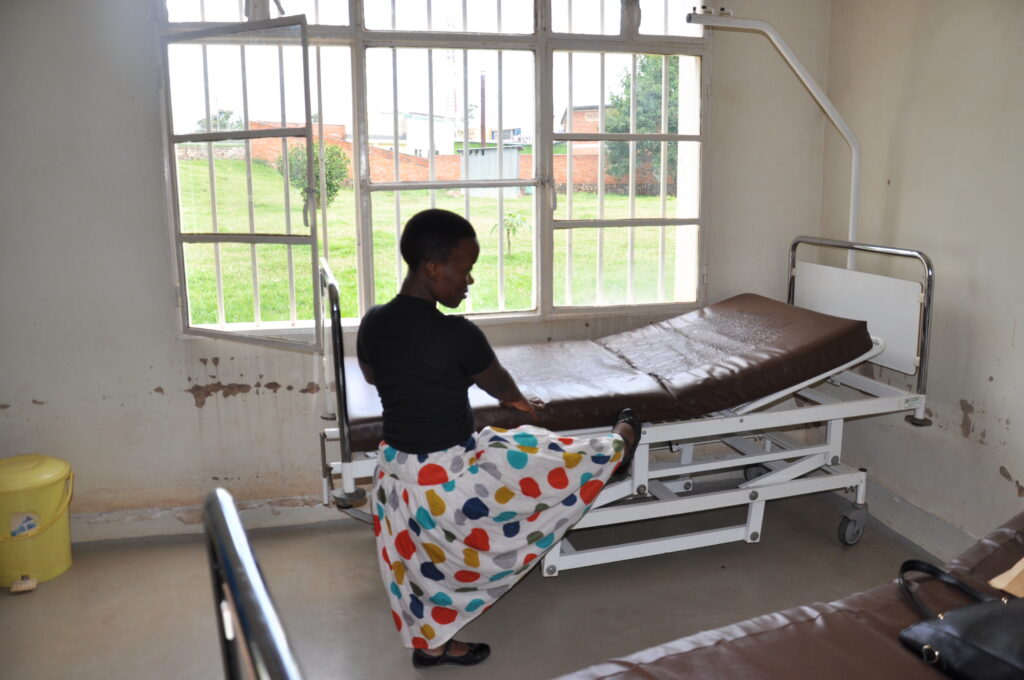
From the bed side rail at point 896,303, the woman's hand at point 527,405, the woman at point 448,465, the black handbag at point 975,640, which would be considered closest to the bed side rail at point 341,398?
the woman at point 448,465

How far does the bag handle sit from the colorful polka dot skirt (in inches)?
40.3

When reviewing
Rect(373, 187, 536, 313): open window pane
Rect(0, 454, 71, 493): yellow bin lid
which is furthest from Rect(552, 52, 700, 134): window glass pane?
Rect(0, 454, 71, 493): yellow bin lid

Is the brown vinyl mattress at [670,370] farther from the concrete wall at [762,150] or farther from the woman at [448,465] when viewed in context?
the concrete wall at [762,150]

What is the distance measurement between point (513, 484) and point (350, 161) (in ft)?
6.56

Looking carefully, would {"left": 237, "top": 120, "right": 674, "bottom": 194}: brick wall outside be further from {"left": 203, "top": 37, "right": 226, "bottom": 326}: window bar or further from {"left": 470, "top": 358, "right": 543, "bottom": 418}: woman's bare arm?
{"left": 470, "top": 358, "right": 543, "bottom": 418}: woman's bare arm

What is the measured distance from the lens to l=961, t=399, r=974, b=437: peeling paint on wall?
358 centimetres

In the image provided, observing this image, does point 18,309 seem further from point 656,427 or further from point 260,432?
point 656,427

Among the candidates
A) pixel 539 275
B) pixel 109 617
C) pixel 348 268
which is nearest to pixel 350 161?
pixel 348 268

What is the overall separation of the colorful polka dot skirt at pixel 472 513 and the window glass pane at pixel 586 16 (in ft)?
7.19

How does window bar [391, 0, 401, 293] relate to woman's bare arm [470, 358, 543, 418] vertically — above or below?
above

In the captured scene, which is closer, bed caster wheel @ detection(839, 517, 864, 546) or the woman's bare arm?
the woman's bare arm

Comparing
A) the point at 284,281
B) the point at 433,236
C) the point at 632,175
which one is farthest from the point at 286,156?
the point at 632,175

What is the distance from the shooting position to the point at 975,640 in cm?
168

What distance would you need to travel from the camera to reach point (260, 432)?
4023 mm
